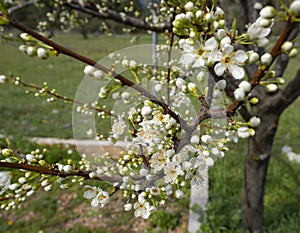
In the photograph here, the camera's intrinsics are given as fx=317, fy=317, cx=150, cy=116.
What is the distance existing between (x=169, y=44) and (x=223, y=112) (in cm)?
72

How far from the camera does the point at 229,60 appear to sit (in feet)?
2.85

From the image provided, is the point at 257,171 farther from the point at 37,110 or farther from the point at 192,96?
the point at 37,110

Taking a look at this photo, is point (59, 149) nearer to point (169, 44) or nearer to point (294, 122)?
point (169, 44)

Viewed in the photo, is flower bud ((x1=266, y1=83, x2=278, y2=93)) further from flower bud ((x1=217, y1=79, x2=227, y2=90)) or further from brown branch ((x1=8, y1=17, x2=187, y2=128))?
brown branch ((x1=8, y1=17, x2=187, y2=128))

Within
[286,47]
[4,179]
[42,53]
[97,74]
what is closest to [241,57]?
[286,47]

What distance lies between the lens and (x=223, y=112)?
97 cm

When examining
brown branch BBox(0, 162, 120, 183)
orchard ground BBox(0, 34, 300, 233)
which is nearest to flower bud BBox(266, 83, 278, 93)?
brown branch BBox(0, 162, 120, 183)

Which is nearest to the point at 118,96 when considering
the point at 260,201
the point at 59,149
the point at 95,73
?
the point at 95,73

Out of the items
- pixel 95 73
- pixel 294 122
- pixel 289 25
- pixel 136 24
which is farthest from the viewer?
pixel 294 122

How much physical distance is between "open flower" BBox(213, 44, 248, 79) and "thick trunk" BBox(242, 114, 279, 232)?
215cm

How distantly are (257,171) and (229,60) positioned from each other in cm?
245

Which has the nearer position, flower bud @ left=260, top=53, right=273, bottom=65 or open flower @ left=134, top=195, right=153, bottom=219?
flower bud @ left=260, top=53, right=273, bottom=65

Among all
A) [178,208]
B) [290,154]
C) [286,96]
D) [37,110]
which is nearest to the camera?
[286,96]

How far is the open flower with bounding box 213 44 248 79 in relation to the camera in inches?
32.5
